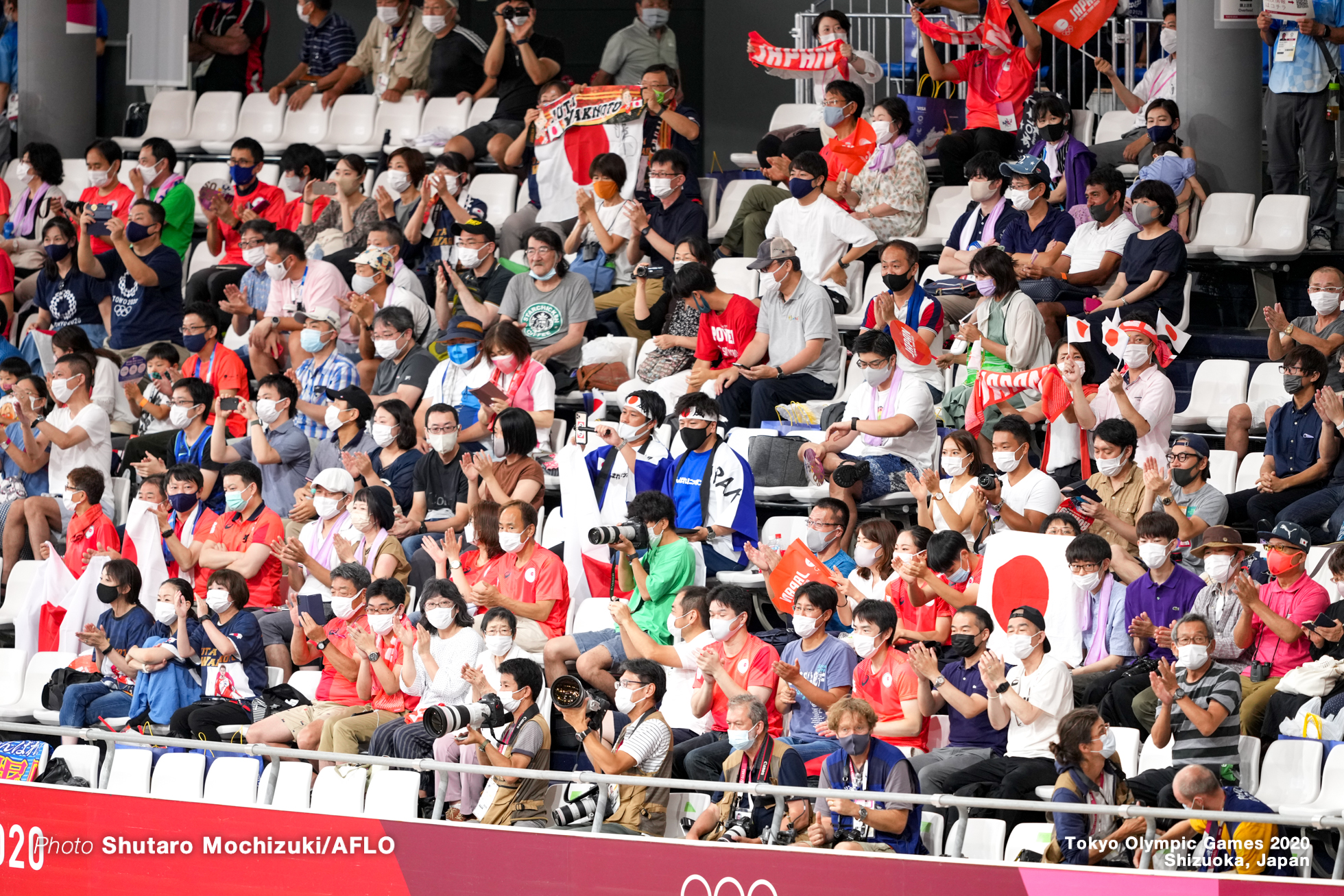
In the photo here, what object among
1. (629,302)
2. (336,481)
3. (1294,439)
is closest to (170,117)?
(629,302)

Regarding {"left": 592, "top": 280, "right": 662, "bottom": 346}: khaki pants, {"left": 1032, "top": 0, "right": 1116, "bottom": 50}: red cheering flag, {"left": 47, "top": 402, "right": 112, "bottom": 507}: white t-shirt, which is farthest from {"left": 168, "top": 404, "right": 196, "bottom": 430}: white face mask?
{"left": 1032, "top": 0, "right": 1116, "bottom": 50}: red cheering flag

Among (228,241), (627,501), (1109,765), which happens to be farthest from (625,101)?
(1109,765)

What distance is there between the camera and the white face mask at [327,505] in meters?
9.73

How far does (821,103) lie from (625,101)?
1255 millimetres

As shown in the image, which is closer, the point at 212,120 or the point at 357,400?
the point at 357,400

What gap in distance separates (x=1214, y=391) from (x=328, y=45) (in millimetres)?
7529

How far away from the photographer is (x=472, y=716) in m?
7.90

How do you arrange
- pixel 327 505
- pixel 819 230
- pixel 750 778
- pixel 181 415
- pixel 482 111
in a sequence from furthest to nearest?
1. pixel 482 111
2. pixel 819 230
3. pixel 181 415
4. pixel 327 505
5. pixel 750 778

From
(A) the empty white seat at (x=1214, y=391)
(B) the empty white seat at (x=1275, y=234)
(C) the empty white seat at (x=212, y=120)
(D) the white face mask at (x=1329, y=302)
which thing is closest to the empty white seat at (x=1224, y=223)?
(B) the empty white seat at (x=1275, y=234)

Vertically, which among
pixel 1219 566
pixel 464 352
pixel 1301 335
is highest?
pixel 1301 335

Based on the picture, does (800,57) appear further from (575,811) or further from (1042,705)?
(575,811)

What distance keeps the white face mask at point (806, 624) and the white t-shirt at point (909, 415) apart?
1.56 meters

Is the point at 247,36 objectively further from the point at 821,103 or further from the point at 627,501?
the point at 627,501

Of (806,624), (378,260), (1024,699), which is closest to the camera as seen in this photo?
(1024,699)
